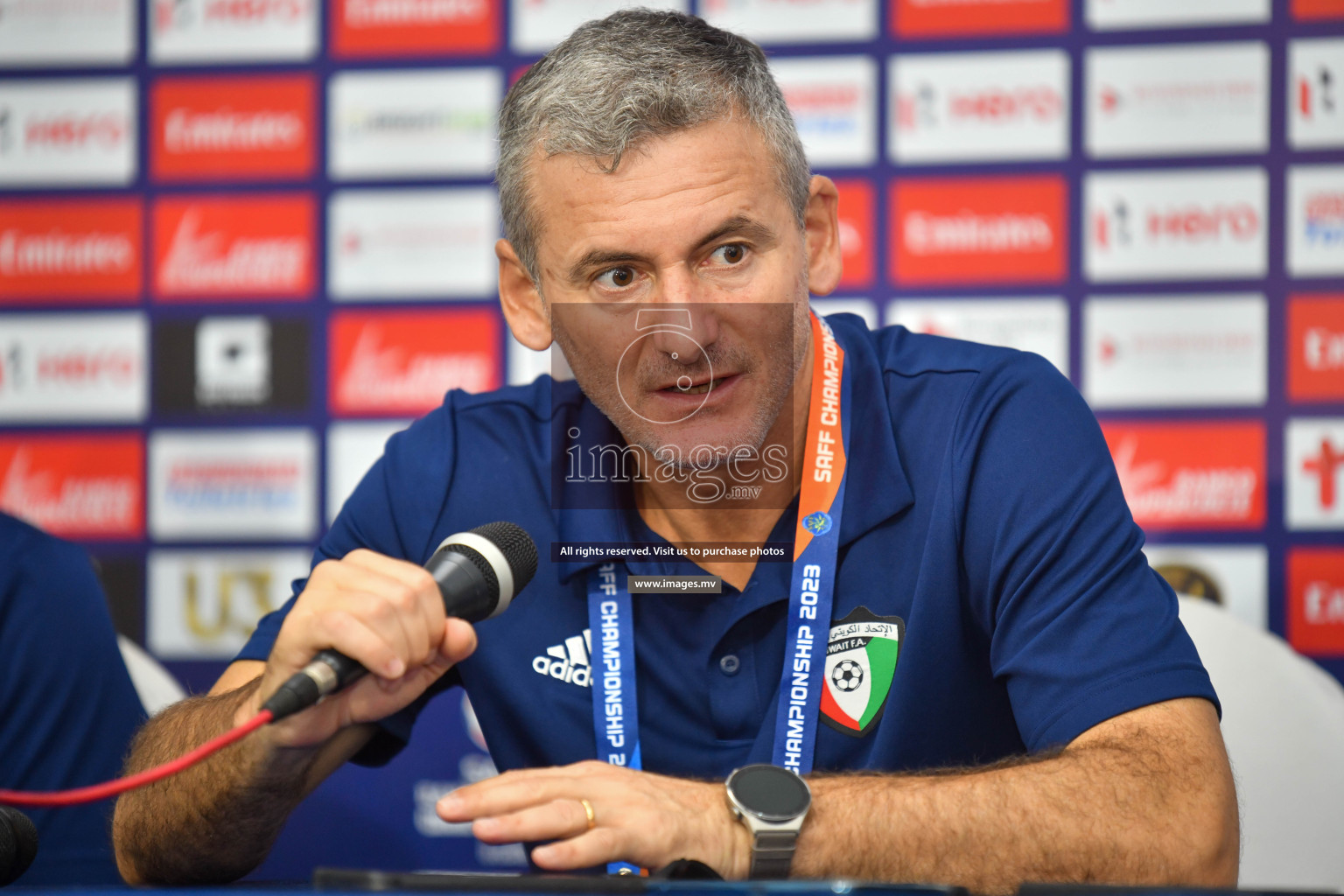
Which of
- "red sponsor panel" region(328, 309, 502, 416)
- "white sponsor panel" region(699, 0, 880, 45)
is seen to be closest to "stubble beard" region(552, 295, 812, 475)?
Result: "red sponsor panel" region(328, 309, 502, 416)

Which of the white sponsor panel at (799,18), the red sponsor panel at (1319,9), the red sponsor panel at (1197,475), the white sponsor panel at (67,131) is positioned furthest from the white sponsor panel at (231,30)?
the red sponsor panel at (1319,9)

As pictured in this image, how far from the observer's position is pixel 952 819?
39.0 inches

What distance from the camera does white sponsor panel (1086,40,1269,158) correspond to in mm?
2740

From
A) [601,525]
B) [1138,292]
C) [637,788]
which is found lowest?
[637,788]

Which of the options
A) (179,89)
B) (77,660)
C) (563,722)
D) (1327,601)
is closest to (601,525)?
(563,722)

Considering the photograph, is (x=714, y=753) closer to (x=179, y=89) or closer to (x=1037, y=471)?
(x=1037, y=471)

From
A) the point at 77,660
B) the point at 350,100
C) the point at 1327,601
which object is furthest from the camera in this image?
the point at 350,100

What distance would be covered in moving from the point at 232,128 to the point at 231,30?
272 millimetres

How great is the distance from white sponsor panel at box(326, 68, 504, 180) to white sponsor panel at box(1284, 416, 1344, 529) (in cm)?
217

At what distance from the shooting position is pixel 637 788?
95 centimetres

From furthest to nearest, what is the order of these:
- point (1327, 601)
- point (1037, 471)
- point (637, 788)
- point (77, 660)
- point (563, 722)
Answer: point (1327, 601) < point (77, 660) < point (563, 722) < point (1037, 471) < point (637, 788)

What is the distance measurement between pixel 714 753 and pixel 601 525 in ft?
1.03

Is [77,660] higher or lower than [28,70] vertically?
lower

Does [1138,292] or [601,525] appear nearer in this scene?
[601,525]
